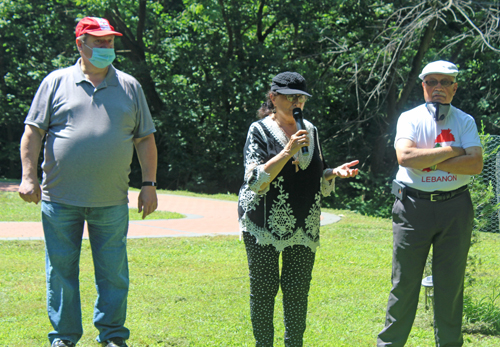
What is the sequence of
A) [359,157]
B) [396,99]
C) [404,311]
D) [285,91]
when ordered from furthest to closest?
1. [359,157]
2. [396,99]
3. [404,311]
4. [285,91]

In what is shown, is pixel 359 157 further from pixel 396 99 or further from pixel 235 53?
pixel 235 53

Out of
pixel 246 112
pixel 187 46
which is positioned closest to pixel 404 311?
pixel 246 112

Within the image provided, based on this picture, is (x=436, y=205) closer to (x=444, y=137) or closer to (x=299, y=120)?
(x=444, y=137)

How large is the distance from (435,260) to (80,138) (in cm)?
257

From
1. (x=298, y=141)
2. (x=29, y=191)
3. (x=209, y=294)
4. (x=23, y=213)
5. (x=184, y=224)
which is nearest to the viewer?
(x=298, y=141)

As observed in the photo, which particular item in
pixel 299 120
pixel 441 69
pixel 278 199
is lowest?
pixel 278 199

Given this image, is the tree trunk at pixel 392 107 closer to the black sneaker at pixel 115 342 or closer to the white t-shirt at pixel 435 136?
the white t-shirt at pixel 435 136

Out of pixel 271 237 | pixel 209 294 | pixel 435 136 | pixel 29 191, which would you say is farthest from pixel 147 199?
pixel 435 136

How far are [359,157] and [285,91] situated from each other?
14490 mm

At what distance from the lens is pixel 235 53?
18.2 m

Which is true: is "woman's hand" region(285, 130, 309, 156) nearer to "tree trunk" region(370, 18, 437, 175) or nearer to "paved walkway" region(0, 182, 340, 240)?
"paved walkway" region(0, 182, 340, 240)

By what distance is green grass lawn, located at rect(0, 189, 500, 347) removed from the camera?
433 cm

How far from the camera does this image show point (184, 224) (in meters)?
10.0

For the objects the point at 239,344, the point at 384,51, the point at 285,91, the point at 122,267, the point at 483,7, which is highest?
the point at 483,7
